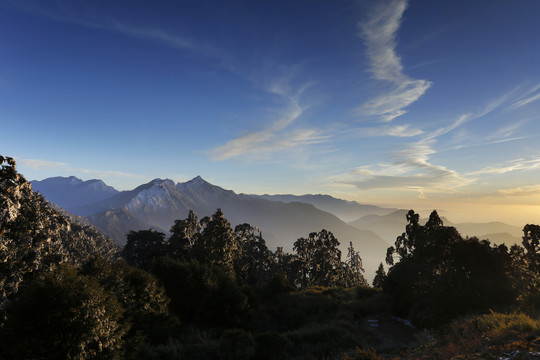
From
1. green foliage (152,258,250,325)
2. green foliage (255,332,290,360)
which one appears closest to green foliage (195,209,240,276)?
green foliage (152,258,250,325)

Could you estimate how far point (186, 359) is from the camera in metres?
18.2

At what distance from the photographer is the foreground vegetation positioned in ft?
42.3

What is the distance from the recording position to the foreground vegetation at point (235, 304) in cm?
1290

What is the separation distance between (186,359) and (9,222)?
1672cm

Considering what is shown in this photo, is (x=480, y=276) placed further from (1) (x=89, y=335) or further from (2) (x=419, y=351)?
(1) (x=89, y=335)

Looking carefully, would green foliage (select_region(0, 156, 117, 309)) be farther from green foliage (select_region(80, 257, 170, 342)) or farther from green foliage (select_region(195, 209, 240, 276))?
green foliage (select_region(195, 209, 240, 276))

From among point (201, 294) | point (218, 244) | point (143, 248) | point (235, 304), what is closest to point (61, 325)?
point (235, 304)

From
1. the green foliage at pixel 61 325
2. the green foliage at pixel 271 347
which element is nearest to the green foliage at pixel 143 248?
the green foliage at pixel 271 347

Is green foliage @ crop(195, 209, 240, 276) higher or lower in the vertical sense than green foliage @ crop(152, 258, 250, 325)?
higher

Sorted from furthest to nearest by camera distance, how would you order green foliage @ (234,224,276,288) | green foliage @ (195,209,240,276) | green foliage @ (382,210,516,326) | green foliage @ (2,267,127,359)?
green foliage @ (234,224,276,288) < green foliage @ (195,209,240,276) < green foliage @ (382,210,516,326) < green foliage @ (2,267,127,359)

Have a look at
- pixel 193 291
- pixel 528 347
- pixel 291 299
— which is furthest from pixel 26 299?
pixel 291 299

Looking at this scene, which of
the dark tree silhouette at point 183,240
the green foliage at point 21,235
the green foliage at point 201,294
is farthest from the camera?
the dark tree silhouette at point 183,240

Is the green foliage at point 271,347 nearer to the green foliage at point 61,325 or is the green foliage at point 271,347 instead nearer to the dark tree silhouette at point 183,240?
the green foliage at point 61,325

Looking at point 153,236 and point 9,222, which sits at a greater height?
point 9,222
